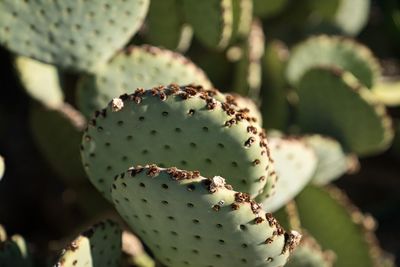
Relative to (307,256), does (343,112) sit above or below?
above

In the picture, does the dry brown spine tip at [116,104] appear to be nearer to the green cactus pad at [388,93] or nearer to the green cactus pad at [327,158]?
the green cactus pad at [327,158]

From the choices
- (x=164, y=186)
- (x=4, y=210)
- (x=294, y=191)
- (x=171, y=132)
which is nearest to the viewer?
(x=164, y=186)

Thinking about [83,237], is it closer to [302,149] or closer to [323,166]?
[302,149]

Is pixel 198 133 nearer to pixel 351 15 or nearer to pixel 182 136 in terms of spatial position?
pixel 182 136

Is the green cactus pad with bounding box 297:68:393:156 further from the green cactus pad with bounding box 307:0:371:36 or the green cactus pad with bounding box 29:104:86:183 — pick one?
the green cactus pad with bounding box 29:104:86:183

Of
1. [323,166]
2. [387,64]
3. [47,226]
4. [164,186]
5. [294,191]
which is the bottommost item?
[164,186]

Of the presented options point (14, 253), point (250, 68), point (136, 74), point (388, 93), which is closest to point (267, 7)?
point (250, 68)

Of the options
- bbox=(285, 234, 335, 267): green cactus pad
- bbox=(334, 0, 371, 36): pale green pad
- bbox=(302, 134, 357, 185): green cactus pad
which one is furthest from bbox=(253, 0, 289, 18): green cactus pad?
bbox=(285, 234, 335, 267): green cactus pad

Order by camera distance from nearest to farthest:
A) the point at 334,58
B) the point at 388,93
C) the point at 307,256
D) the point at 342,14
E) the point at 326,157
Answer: the point at 307,256 < the point at 326,157 < the point at 334,58 < the point at 388,93 < the point at 342,14

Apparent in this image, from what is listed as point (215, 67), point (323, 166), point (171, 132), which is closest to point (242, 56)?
point (215, 67)
